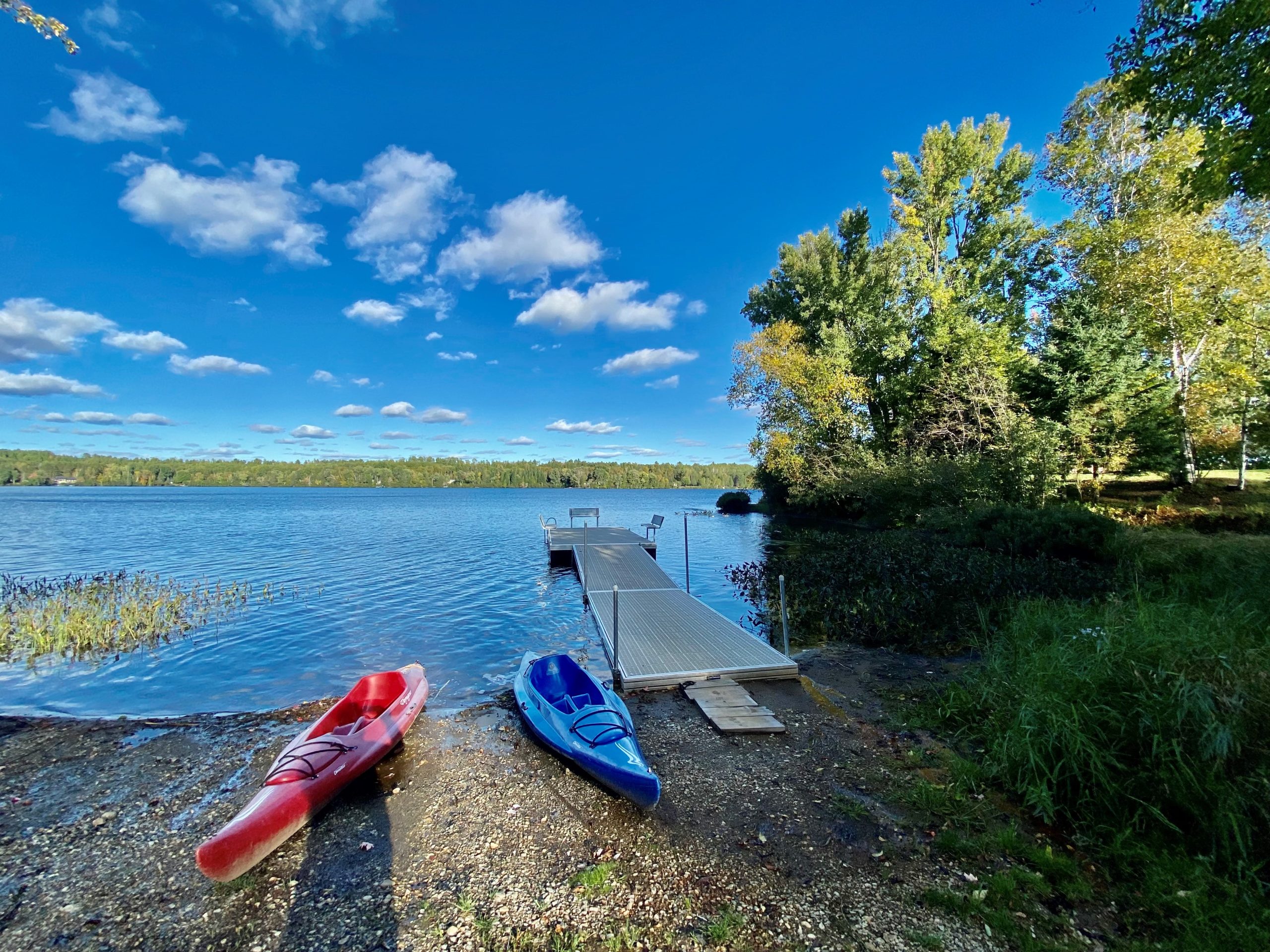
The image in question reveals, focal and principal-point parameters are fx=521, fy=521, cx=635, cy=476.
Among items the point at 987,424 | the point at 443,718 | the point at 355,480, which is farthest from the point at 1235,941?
the point at 355,480

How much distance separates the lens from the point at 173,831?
13.5 feet

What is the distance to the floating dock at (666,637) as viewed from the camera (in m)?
7.00

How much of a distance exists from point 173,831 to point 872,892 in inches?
204

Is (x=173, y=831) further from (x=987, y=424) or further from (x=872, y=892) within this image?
(x=987, y=424)

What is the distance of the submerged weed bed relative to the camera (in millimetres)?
9523

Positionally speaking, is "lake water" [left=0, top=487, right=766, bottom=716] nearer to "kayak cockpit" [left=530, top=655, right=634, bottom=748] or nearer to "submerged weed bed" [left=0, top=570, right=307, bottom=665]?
"submerged weed bed" [left=0, top=570, right=307, bottom=665]

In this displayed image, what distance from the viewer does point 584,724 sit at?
4855mm

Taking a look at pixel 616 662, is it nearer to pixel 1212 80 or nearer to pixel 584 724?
pixel 584 724

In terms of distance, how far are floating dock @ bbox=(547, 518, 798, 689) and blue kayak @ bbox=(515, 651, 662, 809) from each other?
990mm

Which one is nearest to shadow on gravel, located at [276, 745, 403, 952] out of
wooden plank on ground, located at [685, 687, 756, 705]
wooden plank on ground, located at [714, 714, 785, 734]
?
wooden plank on ground, located at [714, 714, 785, 734]

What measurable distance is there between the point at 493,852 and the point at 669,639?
5058 mm

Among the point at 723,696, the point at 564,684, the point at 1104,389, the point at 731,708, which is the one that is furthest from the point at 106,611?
the point at 1104,389

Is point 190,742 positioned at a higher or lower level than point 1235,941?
lower

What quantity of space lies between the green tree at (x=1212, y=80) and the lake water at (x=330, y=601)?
1079 cm
